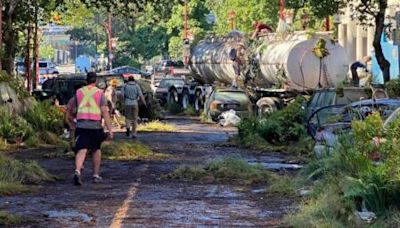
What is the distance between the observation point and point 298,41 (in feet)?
106

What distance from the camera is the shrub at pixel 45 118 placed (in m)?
24.7

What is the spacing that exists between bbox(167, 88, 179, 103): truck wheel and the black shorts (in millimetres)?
32703

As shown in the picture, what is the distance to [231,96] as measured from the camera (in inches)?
1443

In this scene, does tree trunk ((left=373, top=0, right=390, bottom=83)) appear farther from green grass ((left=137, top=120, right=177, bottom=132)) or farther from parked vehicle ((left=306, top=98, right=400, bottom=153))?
parked vehicle ((left=306, top=98, right=400, bottom=153))

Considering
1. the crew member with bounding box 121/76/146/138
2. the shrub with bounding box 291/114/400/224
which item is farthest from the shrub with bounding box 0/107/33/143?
the shrub with bounding box 291/114/400/224

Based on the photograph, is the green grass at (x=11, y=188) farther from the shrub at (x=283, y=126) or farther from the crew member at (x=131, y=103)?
the crew member at (x=131, y=103)

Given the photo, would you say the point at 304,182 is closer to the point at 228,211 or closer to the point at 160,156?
the point at 228,211

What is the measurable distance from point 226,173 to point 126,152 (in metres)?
4.40

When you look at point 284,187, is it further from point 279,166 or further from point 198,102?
point 198,102

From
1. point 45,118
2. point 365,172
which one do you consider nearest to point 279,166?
point 365,172

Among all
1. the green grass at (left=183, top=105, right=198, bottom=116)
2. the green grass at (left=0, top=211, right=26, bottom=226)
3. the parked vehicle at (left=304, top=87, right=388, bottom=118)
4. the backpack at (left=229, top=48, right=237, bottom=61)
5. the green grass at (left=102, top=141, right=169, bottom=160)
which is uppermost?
the backpack at (left=229, top=48, right=237, bottom=61)

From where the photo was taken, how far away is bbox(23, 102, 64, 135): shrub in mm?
24672

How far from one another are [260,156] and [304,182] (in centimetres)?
739

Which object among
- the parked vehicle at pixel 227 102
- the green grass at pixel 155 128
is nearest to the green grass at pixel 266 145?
the green grass at pixel 155 128
